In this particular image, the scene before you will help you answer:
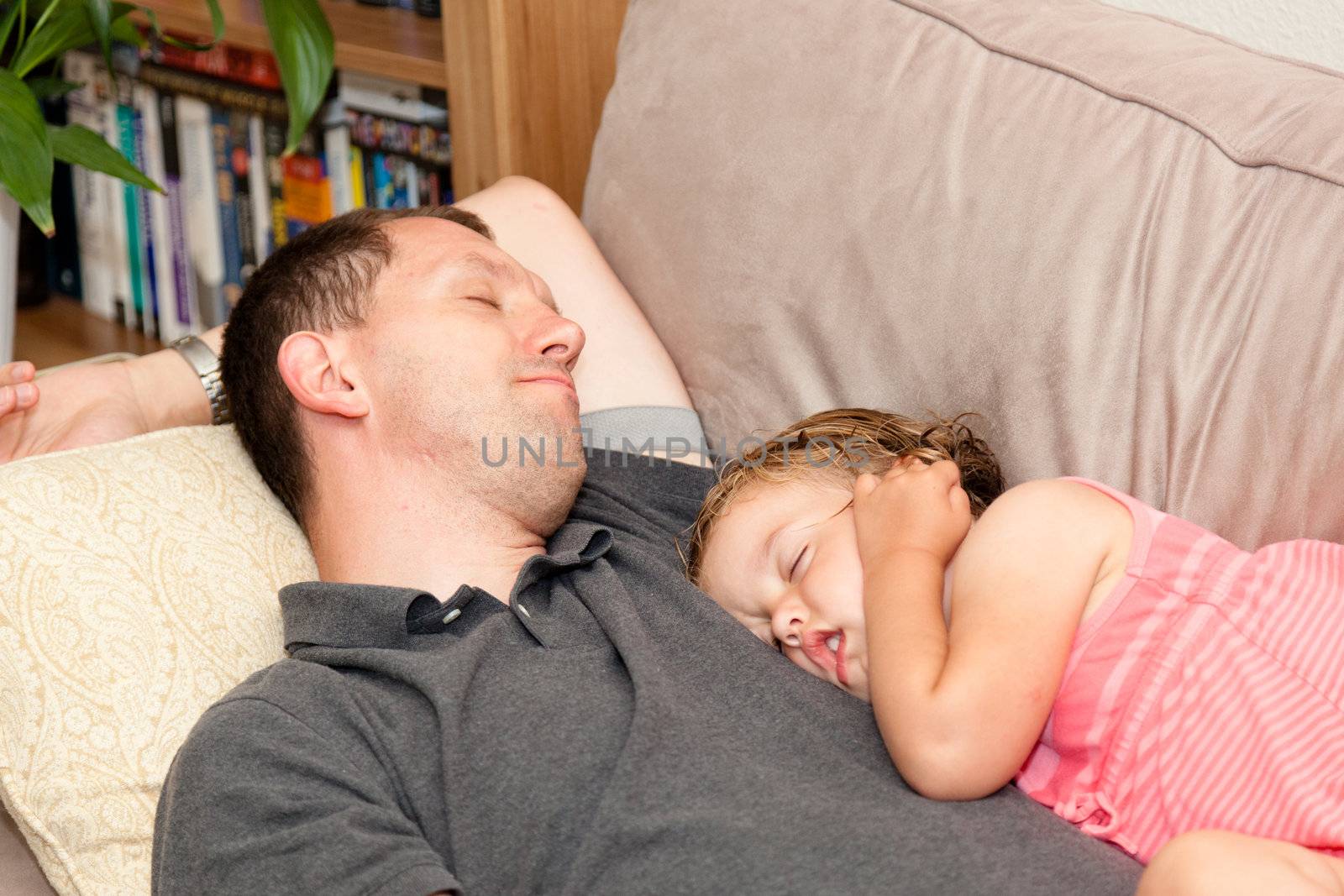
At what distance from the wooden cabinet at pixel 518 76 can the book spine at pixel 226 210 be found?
48cm

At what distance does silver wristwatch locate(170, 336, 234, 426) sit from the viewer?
4.58ft

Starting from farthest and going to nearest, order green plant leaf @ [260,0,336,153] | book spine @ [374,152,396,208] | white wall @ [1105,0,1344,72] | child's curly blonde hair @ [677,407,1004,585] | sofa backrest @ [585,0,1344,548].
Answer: book spine @ [374,152,396,208], green plant leaf @ [260,0,336,153], white wall @ [1105,0,1344,72], child's curly blonde hair @ [677,407,1004,585], sofa backrest @ [585,0,1344,548]

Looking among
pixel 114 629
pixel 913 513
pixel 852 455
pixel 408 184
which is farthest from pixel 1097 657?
pixel 408 184

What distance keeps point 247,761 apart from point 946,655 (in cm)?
A: 51

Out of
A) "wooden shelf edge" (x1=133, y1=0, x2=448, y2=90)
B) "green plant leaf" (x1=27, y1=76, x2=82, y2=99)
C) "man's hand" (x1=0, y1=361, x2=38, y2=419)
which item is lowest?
"man's hand" (x1=0, y1=361, x2=38, y2=419)

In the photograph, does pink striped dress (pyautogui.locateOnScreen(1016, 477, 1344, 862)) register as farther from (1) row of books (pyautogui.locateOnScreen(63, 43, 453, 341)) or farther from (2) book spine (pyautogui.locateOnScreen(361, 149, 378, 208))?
(2) book spine (pyautogui.locateOnScreen(361, 149, 378, 208))

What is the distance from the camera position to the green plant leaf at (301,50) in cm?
160

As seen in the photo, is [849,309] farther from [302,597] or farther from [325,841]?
[325,841]

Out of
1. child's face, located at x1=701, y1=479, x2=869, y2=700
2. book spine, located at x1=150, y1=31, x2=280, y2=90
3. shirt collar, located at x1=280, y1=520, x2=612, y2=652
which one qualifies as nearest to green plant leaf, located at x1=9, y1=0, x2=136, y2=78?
book spine, located at x1=150, y1=31, x2=280, y2=90

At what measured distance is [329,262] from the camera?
4.07 ft

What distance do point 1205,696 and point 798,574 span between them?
0.34 metres

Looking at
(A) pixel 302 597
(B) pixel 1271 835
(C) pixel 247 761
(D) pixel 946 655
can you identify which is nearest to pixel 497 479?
(A) pixel 302 597

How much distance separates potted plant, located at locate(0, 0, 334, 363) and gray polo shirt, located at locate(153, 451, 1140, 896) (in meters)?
0.77

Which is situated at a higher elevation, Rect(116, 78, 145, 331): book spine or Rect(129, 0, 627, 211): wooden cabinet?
Rect(129, 0, 627, 211): wooden cabinet
